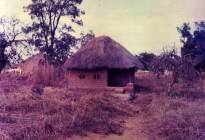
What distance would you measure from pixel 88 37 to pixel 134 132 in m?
16.9

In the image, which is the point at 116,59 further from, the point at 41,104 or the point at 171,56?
the point at 41,104

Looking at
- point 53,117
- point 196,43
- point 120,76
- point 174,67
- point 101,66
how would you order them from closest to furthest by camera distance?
point 53,117
point 174,67
point 101,66
point 120,76
point 196,43

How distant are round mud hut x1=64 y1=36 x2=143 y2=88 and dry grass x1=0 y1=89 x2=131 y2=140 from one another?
6070 millimetres

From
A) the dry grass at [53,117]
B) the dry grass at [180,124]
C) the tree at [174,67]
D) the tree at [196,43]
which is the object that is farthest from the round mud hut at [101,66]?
the dry grass at [180,124]

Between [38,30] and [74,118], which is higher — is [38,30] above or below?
above

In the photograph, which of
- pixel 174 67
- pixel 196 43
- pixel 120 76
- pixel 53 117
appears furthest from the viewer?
pixel 196 43

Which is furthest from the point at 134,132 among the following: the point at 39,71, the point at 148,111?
the point at 39,71

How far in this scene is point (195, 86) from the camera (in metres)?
14.6

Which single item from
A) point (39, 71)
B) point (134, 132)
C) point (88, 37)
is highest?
point (88, 37)

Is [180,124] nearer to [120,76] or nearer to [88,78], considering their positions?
[88,78]

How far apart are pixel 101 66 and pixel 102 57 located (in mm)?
564

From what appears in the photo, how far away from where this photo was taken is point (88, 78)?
1559 cm

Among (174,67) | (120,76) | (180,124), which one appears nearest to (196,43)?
(120,76)

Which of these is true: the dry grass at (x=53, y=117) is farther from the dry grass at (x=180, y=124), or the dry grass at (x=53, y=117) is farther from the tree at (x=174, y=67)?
the tree at (x=174, y=67)
